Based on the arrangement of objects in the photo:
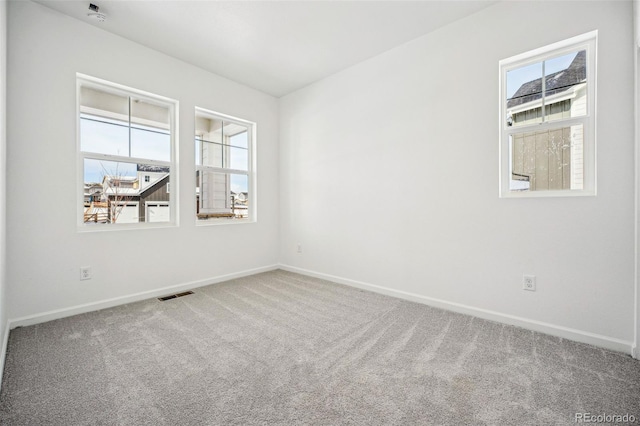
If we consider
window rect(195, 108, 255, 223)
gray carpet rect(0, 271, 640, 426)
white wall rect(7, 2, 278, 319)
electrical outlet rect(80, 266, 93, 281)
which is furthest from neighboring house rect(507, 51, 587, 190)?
electrical outlet rect(80, 266, 93, 281)

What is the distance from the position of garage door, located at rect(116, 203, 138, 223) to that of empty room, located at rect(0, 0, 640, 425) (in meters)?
0.01

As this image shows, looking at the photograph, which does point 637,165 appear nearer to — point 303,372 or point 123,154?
point 303,372

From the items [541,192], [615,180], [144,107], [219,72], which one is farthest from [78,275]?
[615,180]

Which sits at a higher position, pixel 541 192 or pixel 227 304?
pixel 541 192

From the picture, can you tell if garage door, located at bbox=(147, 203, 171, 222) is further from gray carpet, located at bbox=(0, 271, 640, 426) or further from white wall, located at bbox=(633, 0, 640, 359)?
white wall, located at bbox=(633, 0, 640, 359)

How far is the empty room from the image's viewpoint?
5.62 feet

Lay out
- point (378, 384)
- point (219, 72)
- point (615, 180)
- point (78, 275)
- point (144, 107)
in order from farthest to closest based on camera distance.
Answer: point (219, 72), point (144, 107), point (78, 275), point (615, 180), point (378, 384)

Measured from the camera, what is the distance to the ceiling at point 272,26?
2.68m

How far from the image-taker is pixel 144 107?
3.44 metres

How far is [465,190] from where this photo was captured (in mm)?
2824

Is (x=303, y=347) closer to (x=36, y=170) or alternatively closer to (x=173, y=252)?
(x=173, y=252)

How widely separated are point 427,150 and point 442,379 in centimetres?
218

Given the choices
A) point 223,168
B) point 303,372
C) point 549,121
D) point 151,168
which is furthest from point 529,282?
point 151,168

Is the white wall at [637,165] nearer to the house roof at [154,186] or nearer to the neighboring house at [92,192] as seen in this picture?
the house roof at [154,186]
